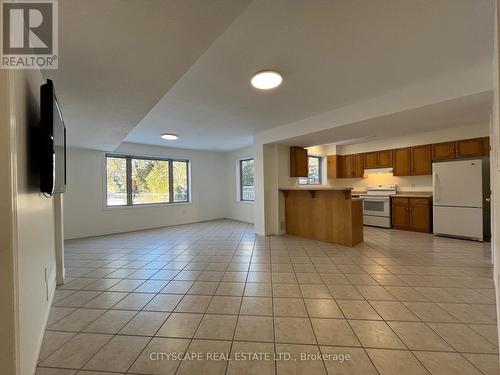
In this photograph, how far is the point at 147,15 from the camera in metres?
1.26

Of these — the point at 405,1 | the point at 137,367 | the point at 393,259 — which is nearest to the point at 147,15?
the point at 405,1

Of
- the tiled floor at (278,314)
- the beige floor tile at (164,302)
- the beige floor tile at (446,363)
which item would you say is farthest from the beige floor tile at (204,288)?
the beige floor tile at (446,363)

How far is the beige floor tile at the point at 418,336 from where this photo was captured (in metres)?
1.54

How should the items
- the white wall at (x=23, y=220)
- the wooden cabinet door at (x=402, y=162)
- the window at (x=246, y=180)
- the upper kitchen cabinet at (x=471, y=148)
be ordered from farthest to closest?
the window at (x=246, y=180)
the wooden cabinet door at (x=402, y=162)
the upper kitchen cabinet at (x=471, y=148)
the white wall at (x=23, y=220)

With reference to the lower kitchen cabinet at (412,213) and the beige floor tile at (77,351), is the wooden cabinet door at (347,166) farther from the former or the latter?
the beige floor tile at (77,351)

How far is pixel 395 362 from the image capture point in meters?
1.42

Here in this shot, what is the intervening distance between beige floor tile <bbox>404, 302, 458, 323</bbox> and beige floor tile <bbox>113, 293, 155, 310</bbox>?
100 inches

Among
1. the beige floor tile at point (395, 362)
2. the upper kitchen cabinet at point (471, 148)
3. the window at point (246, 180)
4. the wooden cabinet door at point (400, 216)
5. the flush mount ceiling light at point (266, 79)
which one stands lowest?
the beige floor tile at point (395, 362)

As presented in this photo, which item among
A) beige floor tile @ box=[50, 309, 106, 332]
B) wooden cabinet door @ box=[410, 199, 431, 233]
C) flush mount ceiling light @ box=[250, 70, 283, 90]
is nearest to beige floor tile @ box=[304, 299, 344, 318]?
beige floor tile @ box=[50, 309, 106, 332]

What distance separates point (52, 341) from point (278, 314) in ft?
5.88

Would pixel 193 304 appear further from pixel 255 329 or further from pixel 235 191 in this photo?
pixel 235 191

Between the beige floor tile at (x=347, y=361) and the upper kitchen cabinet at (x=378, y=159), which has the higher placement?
the upper kitchen cabinet at (x=378, y=159)

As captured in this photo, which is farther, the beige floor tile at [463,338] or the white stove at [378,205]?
the white stove at [378,205]

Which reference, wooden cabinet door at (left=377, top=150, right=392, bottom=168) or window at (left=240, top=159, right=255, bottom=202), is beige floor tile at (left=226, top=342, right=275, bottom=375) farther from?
wooden cabinet door at (left=377, top=150, right=392, bottom=168)
